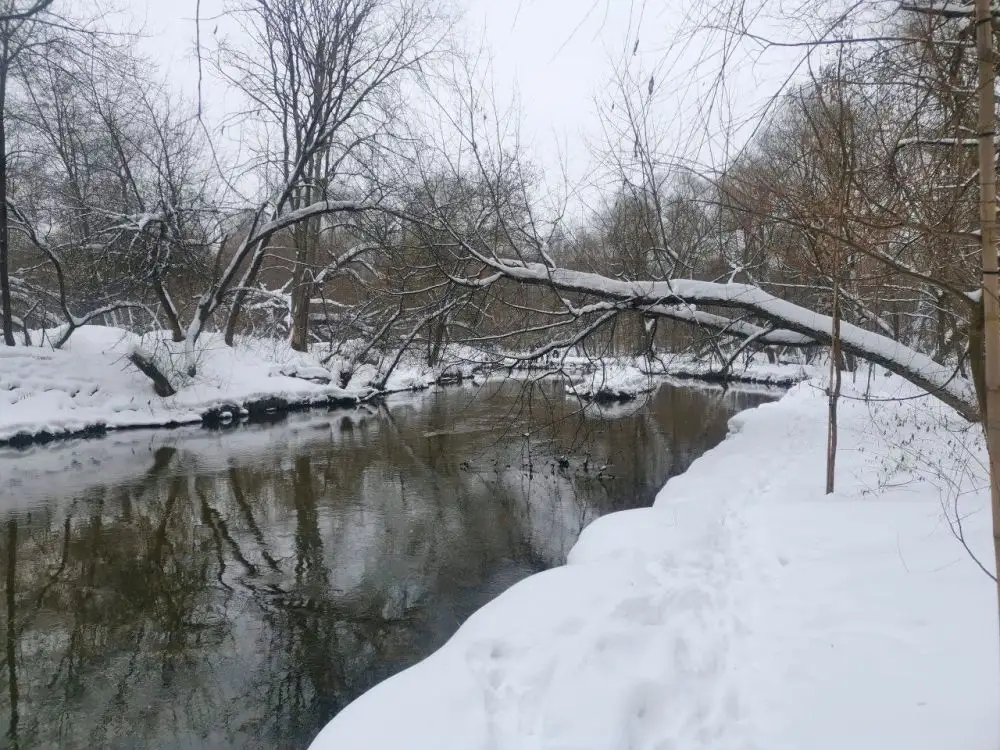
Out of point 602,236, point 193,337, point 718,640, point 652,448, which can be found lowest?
point 652,448

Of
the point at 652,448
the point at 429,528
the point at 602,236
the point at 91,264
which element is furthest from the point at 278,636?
the point at 91,264

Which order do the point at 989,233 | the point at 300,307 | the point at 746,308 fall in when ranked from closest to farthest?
the point at 989,233 → the point at 746,308 → the point at 300,307

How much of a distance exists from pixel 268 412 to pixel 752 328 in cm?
1443

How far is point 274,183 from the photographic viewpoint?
18641 mm

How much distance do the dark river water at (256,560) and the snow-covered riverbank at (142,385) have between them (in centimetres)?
130

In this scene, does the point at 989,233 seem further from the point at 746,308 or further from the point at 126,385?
the point at 126,385

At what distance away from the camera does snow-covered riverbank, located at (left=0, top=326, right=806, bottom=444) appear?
1398 centimetres

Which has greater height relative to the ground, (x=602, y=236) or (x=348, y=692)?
(x=602, y=236)

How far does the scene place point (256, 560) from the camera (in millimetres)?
Answer: 7012

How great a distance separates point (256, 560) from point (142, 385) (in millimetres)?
11609

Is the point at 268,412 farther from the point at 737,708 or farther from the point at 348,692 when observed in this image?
the point at 737,708

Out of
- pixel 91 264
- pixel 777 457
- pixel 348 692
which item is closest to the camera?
pixel 348 692

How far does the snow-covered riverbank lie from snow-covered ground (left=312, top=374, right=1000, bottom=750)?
22.2 feet

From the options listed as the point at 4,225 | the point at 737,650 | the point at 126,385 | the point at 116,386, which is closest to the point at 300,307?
the point at 126,385
